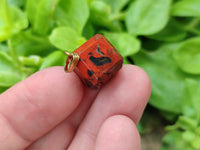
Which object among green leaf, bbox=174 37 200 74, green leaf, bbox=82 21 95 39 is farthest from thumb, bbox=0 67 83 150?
green leaf, bbox=174 37 200 74

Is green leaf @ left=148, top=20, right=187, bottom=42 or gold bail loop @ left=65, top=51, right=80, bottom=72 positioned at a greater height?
gold bail loop @ left=65, top=51, right=80, bottom=72

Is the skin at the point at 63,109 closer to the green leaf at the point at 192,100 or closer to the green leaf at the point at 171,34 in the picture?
the green leaf at the point at 192,100

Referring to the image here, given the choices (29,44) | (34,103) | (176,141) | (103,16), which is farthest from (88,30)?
(176,141)

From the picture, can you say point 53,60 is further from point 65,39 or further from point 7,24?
point 7,24

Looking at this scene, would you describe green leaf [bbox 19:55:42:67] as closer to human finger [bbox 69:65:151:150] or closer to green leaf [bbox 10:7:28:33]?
green leaf [bbox 10:7:28:33]

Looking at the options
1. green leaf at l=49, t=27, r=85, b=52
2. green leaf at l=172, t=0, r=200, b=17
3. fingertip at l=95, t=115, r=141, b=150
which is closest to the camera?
fingertip at l=95, t=115, r=141, b=150

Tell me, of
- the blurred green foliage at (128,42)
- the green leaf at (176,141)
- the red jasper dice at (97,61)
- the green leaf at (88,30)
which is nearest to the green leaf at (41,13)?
the blurred green foliage at (128,42)

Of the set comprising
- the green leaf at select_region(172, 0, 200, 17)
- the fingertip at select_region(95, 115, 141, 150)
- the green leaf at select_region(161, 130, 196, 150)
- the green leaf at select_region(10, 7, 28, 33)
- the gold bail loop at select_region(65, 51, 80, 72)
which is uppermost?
the green leaf at select_region(10, 7, 28, 33)
